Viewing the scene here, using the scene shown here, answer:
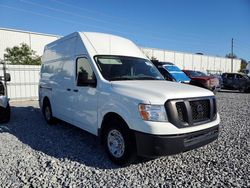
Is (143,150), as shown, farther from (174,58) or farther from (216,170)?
(174,58)

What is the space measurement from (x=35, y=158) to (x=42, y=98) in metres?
3.85

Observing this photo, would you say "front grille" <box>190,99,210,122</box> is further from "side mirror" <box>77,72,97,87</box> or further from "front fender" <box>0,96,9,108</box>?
"front fender" <box>0,96,9,108</box>

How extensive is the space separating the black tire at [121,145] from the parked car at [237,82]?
779 inches

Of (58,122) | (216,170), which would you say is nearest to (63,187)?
(216,170)

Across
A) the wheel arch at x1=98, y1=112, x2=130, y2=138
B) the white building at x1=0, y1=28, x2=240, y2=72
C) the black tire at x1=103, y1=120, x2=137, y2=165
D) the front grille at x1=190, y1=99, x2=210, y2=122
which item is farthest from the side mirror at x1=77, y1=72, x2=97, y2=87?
the white building at x1=0, y1=28, x2=240, y2=72

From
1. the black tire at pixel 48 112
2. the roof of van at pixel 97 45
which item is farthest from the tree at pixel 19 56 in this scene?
the roof of van at pixel 97 45

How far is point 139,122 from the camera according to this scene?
3662 millimetres

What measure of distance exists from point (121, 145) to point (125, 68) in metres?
1.75

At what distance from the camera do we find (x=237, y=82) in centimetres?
2139

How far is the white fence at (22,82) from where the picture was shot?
14.0 m

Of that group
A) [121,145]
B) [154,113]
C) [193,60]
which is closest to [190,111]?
[154,113]

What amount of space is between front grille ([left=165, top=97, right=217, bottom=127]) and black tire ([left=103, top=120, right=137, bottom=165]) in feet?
2.53

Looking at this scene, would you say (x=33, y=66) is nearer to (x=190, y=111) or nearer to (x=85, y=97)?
(x=85, y=97)

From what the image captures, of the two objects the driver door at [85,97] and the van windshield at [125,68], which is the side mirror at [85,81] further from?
the van windshield at [125,68]
